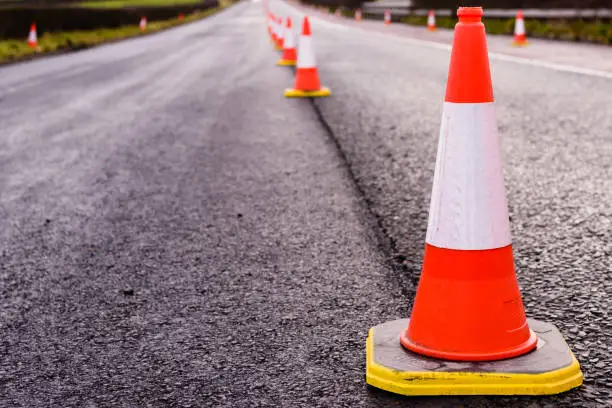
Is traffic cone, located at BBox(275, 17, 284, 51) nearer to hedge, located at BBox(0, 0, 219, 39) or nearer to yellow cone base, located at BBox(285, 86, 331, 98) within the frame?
hedge, located at BBox(0, 0, 219, 39)

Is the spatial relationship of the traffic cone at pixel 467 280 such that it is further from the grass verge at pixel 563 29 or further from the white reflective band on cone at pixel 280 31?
the white reflective band on cone at pixel 280 31

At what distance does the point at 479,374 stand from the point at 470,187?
1.79 feet

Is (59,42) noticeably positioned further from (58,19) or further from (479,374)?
(479,374)

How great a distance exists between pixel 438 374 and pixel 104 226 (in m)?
2.38

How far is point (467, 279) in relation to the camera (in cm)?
238

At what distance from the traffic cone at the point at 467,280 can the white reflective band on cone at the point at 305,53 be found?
670 centimetres

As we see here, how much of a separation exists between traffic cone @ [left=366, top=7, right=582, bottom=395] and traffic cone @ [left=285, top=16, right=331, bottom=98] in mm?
6729

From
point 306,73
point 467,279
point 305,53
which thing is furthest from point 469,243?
point 306,73

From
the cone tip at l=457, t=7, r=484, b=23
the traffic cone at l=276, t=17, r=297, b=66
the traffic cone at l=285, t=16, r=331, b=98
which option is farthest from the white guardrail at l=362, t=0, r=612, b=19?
the cone tip at l=457, t=7, r=484, b=23

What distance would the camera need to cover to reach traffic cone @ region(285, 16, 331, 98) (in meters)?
9.12

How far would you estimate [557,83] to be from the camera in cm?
898

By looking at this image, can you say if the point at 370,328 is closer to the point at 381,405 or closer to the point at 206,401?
the point at 381,405

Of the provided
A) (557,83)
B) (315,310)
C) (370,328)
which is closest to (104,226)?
(315,310)

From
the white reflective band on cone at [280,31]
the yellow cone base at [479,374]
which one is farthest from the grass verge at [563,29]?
the yellow cone base at [479,374]
